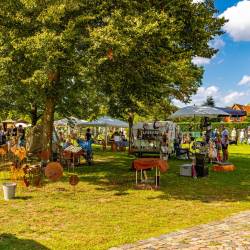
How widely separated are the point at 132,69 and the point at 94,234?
7736 millimetres

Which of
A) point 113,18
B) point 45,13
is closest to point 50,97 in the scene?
point 45,13

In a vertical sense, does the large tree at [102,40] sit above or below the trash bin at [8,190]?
above

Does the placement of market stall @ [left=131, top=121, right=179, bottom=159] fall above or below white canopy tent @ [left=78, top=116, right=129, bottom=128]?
below

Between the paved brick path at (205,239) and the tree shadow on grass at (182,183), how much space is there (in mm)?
3534

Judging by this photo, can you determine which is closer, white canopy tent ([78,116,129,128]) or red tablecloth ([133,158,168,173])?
red tablecloth ([133,158,168,173])

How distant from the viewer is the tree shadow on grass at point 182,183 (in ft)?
42.9

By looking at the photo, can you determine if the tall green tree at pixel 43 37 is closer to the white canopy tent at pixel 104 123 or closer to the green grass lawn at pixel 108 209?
the green grass lawn at pixel 108 209

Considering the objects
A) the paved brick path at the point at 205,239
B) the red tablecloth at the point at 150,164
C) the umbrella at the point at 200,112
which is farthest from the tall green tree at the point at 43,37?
the umbrella at the point at 200,112

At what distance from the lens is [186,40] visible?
15836 mm

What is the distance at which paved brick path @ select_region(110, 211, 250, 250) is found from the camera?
7316mm

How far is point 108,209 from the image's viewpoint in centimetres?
1087

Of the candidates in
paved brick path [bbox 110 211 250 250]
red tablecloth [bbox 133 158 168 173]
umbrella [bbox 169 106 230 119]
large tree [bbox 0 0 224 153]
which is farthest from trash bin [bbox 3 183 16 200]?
umbrella [bbox 169 106 230 119]

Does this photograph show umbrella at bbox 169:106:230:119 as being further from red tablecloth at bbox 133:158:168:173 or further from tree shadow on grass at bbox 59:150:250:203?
red tablecloth at bbox 133:158:168:173

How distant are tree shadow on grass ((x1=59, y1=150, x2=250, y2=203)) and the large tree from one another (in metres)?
3.64
